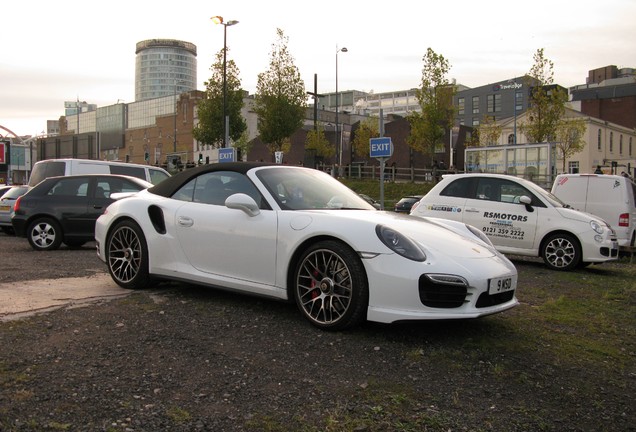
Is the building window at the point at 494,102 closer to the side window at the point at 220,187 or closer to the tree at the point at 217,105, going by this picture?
the tree at the point at 217,105

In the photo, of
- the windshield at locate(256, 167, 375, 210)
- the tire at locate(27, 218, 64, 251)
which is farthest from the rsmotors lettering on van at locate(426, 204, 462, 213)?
the tire at locate(27, 218, 64, 251)

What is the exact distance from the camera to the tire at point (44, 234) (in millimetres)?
10188

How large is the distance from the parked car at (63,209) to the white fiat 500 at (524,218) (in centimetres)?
612

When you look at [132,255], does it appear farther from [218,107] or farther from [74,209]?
[218,107]

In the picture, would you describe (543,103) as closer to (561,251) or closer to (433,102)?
(433,102)

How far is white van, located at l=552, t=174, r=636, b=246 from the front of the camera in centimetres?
1111

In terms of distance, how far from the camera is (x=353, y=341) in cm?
394

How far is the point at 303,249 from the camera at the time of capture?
4.36 m

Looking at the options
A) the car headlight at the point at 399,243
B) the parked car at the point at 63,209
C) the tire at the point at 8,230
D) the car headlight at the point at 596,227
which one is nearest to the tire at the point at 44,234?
the parked car at the point at 63,209

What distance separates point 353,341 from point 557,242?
6.61 meters

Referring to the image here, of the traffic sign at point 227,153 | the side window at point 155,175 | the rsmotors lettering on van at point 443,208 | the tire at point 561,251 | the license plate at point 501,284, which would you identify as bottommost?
the tire at point 561,251

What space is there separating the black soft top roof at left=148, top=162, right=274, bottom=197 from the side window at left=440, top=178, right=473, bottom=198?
5643 millimetres

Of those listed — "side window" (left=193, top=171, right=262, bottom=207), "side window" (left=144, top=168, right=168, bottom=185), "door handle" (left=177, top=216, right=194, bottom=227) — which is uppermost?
"side window" (left=144, top=168, right=168, bottom=185)

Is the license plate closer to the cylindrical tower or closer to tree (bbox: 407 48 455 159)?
tree (bbox: 407 48 455 159)
